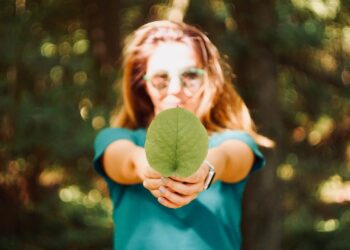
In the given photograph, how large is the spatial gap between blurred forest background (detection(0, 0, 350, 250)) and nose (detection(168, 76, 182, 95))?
142 centimetres

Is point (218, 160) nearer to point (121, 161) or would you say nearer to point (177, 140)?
point (121, 161)

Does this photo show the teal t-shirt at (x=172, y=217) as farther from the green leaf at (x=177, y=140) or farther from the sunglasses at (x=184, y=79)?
the green leaf at (x=177, y=140)

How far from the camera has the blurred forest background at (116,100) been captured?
281cm

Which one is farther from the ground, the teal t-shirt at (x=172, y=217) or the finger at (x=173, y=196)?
the finger at (x=173, y=196)

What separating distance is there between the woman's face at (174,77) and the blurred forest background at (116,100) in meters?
1.32

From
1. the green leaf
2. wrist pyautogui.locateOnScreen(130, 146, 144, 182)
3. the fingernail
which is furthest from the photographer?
wrist pyautogui.locateOnScreen(130, 146, 144, 182)

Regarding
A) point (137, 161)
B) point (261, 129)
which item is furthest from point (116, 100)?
point (137, 161)

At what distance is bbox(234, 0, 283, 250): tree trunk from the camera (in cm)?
283

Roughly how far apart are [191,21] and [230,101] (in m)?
1.43

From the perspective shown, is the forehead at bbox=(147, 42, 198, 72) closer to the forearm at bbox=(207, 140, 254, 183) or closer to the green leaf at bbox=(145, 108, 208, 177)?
the forearm at bbox=(207, 140, 254, 183)

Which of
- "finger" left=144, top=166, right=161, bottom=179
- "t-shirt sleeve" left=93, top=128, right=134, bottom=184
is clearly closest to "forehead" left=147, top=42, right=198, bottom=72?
"t-shirt sleeve" left=93, top=128, right=134, bottom=184

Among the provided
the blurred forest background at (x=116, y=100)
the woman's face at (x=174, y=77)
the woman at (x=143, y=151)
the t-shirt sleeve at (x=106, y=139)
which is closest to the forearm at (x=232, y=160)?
the woman at (x=143, y=151)

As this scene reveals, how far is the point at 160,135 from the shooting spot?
0.82 meters

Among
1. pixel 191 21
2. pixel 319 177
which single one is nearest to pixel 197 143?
pixel 191 21
